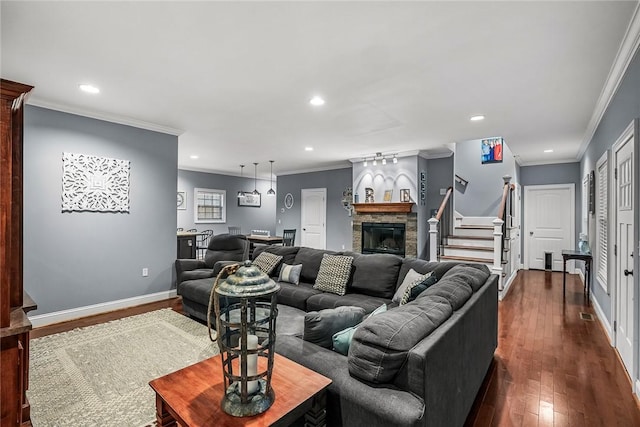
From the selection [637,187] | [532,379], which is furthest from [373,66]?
[532,379]

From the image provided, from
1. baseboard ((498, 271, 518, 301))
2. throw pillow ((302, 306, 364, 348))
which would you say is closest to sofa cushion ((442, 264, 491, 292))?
throw pillow ((302, 306, 364, 348))

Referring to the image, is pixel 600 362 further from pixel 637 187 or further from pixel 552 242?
pixel 552 242

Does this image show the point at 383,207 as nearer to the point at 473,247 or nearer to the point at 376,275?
the point at 473,247

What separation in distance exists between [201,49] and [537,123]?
4402mm

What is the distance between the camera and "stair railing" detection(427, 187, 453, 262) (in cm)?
586

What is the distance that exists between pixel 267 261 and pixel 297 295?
89cm

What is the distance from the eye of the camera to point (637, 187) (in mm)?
2350

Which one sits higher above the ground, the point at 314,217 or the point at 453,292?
the point at 314,217

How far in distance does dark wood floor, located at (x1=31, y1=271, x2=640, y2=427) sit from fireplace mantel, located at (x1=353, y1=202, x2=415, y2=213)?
8.53 feet

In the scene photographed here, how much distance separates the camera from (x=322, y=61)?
105 inches

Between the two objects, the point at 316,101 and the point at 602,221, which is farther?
the point at 602,221

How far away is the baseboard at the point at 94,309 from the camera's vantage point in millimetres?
3689

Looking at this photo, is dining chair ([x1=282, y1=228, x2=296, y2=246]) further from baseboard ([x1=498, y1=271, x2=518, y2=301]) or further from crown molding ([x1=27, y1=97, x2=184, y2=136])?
baseboard ([x1=498, y1=271, x2=518, y2=301])

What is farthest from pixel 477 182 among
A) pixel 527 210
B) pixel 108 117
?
pixel 108 117
